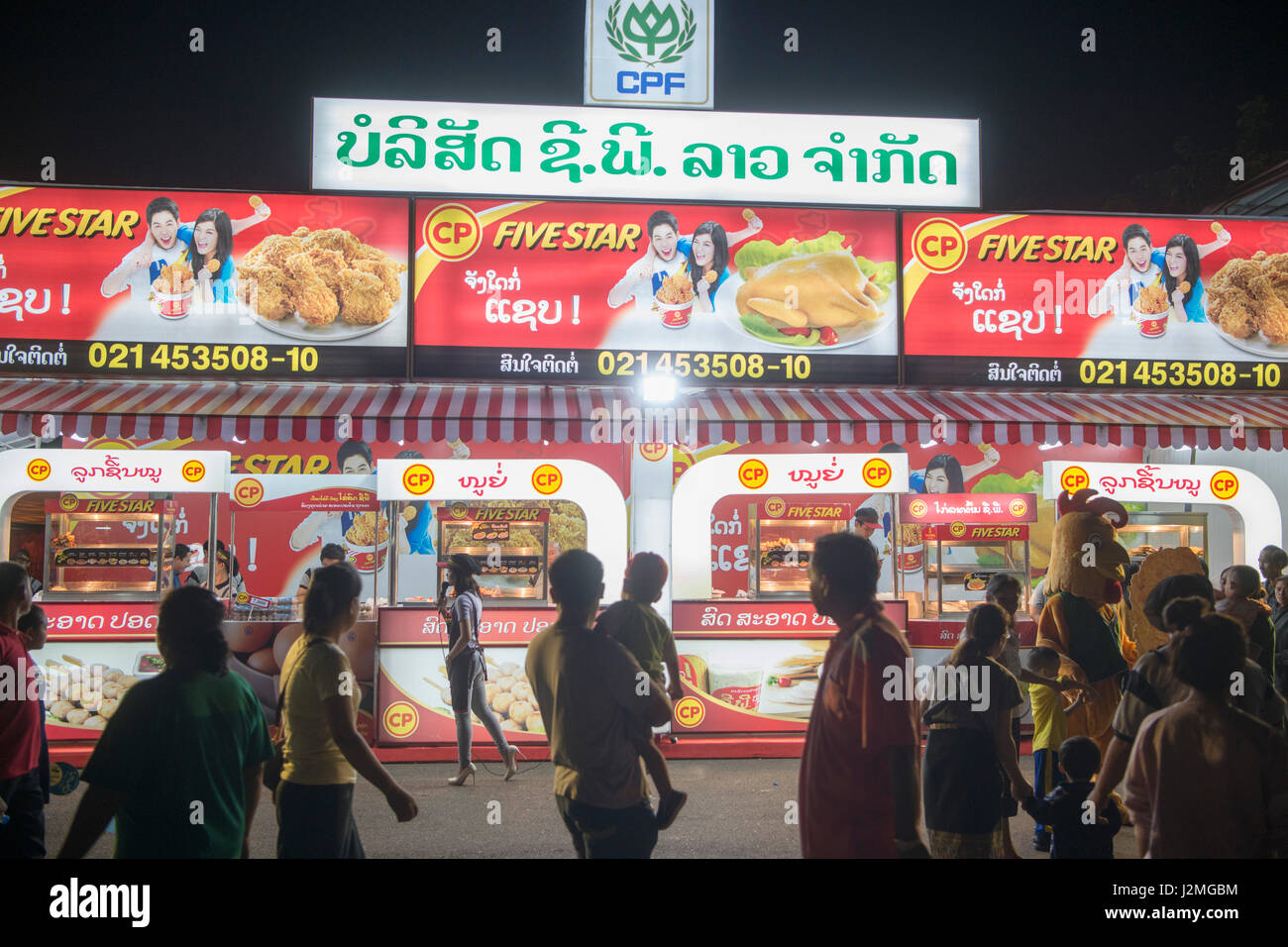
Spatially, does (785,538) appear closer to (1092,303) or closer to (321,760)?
(1092,303)

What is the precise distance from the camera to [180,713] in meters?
3.27

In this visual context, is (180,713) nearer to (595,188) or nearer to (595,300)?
(595,300)

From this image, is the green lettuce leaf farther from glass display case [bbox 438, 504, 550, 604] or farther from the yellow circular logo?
glass display case [bbox 438, 504, 550, 604]

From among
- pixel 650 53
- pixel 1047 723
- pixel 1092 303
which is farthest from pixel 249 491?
pixel 1047 723

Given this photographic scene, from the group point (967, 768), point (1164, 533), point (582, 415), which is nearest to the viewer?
point (967, 768)

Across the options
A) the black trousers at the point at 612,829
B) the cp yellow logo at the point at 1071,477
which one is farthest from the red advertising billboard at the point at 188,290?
the cp yellow logo at the point at 1071,477

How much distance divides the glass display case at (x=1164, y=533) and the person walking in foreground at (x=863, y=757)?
927 centimetres

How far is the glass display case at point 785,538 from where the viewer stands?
9.58 metres

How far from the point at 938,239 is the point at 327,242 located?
5.42m

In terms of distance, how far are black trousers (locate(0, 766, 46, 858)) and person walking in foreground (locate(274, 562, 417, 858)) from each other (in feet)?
4.75

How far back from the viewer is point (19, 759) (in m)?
4.23

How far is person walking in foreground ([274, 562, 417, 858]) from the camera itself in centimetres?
362

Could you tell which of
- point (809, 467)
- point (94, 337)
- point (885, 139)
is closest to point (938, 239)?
point (885, 139)

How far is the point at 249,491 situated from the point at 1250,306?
1238cm
